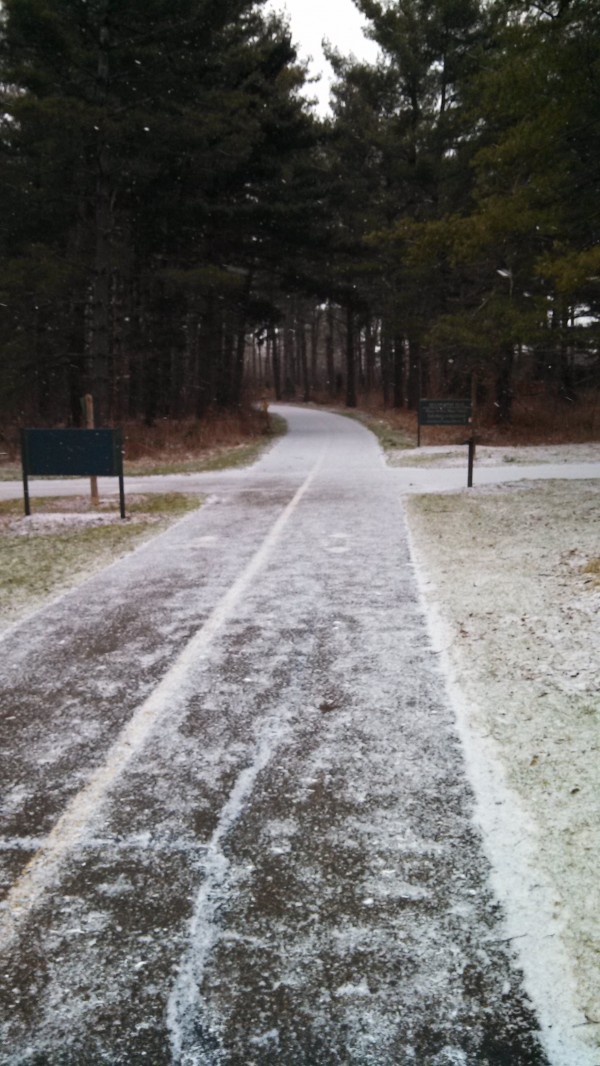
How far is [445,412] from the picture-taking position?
714 inches

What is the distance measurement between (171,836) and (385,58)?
37775 mm

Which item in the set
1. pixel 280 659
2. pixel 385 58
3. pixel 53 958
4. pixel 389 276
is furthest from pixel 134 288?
pixel 53 958

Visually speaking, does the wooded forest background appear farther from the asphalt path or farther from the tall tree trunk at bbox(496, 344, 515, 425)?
the asphalt path

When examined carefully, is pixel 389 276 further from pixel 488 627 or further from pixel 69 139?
pixel 488 627

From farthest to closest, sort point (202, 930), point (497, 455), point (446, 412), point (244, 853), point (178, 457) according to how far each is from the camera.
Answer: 1. point (178, 457)
2. point (497, 455)
3. point (446, 412)
4. point (244, 853)
5. point (202, 930)

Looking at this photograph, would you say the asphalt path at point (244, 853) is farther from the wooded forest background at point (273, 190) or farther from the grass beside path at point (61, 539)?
the wooded forest background at point (273, 190)

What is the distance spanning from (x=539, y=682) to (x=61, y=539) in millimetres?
7452

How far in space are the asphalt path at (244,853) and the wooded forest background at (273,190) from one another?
11.8 meters

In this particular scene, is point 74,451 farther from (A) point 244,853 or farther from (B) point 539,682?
(A) point 244,853

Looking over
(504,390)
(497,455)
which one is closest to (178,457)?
(497,455)

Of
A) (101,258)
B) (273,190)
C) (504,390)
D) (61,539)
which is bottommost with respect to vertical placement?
(61,539)

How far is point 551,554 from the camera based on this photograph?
824cm

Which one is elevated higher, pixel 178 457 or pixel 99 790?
pixel 178 457

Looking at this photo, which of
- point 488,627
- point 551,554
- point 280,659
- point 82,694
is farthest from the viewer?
point 551,554
